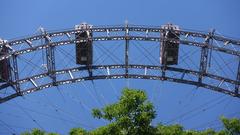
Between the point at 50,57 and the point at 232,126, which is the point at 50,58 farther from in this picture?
the point at 232,126

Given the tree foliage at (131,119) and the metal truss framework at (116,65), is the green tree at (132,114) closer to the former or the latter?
the tree foliage at (131,119)

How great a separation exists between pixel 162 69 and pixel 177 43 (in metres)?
2.11

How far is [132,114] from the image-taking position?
2539 centimetres

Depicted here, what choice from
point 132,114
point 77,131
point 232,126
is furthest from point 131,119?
point 232,126

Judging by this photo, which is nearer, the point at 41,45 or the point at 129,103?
the point at 129,103

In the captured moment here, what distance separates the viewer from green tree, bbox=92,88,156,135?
982 inches

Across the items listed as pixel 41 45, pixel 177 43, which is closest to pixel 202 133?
pixel 177 43

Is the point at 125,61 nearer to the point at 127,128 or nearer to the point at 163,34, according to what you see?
the point at 163,34

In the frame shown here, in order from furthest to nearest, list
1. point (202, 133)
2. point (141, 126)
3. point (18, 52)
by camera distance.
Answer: point (18, 52) < point (202, 133) < point (141, 126)

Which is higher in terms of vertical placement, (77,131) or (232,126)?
(77,131)

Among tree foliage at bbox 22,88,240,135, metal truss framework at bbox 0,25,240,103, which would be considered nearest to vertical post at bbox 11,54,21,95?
metal truss framework at bbox 0,25,240,103

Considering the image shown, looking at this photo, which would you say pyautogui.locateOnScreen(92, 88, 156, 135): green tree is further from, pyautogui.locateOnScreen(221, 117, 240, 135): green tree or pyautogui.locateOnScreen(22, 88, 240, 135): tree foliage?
pyautogui.locateOnScreen(221, 117, 240, 135): green tree

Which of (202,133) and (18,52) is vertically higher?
(18,52)

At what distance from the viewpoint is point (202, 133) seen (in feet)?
90.0
